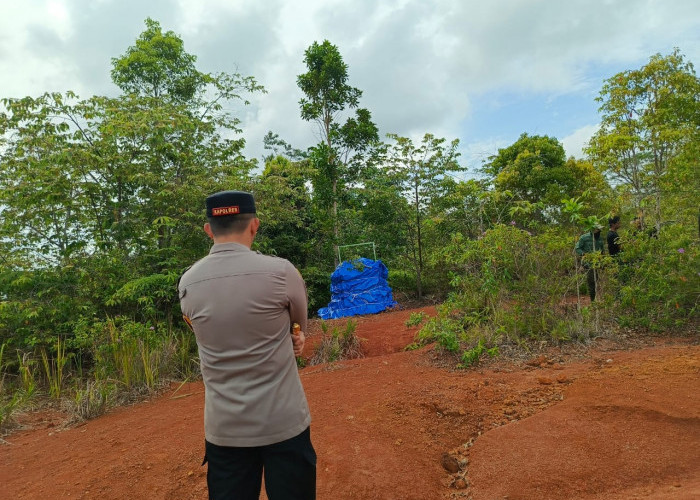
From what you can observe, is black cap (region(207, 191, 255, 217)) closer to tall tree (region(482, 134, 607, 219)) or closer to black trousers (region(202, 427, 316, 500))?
black trousers (region(202, 427, 316, 500))

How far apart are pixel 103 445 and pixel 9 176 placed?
4766 millimetres

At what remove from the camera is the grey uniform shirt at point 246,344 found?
1.51 meters

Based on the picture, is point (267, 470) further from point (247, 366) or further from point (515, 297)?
point (515, 297)

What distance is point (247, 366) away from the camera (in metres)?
1.52

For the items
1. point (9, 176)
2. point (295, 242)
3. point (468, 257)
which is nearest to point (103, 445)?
point (468, 257)

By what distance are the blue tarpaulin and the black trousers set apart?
28.2 feet

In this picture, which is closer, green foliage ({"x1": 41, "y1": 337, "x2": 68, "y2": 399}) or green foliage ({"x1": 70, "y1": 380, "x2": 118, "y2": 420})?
green foliage ({"x1": 70, "y1": 380, "x2": 118, "y2": 420})

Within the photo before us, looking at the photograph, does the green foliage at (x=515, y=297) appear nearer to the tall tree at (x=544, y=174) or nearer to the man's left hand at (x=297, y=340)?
the man's left hand at (x=297, y=340)

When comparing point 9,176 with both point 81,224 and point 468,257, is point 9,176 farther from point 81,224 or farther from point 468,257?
point 468,257

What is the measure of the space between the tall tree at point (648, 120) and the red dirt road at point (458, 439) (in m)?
11.9

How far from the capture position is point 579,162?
670 inches

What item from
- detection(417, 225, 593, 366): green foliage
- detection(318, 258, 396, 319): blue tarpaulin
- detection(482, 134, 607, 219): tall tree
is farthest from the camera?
detection(482, 134, 607, 219): tall tree

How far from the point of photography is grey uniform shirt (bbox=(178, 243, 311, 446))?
1.51m

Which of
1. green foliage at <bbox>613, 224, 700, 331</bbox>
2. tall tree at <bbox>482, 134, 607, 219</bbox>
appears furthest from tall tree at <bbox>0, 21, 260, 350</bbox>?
tall tree at <bbox>482, 134, 607, 219</bbox>
